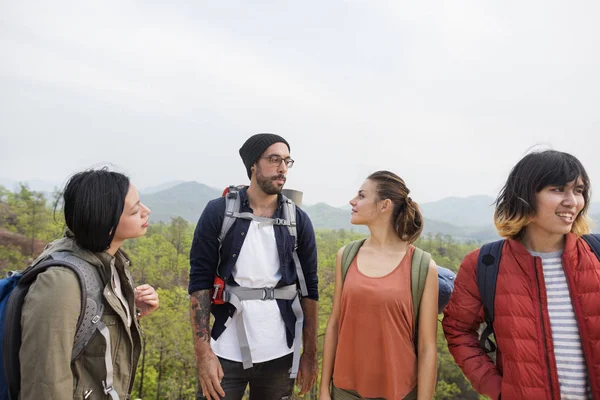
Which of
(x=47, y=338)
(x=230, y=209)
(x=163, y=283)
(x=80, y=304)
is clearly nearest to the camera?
(x=47, y=338)

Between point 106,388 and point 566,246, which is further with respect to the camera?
point 566,246

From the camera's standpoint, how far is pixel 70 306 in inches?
70.4

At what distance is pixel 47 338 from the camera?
1.70 metres

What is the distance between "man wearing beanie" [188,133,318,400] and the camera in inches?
119

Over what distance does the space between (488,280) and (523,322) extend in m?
0.28

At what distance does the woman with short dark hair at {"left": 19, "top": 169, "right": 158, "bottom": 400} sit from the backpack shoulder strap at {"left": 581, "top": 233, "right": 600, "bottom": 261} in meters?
2.65

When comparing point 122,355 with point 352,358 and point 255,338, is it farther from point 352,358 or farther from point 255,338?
point 352,358

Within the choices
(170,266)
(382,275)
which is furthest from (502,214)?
(170,266)

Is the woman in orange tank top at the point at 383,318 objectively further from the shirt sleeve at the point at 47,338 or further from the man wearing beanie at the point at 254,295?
the shirt sleeve at the point at 47,338

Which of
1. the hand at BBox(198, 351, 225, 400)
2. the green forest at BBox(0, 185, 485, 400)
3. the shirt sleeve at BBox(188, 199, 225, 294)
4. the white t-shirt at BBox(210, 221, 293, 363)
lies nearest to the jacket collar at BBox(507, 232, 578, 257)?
the white t-shirt at BBox(210, 221, 293, 363)

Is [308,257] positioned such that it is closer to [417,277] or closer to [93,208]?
[417,277]

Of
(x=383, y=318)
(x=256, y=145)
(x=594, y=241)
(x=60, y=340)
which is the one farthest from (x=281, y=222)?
(x=594, y=241)

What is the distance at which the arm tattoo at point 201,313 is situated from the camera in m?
3.08

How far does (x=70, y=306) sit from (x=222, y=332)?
149 centimetres
